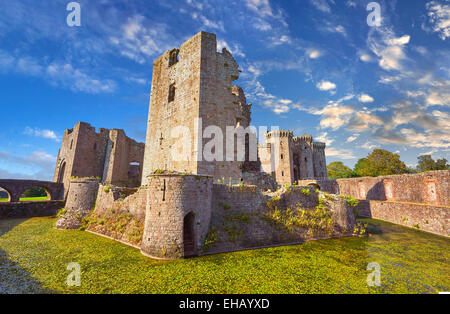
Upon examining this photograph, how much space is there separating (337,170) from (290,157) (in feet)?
124

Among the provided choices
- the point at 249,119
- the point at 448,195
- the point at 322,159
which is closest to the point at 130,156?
the point at 249,119

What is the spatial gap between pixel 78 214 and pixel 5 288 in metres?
8.85

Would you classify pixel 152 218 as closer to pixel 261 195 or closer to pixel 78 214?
pixel 261 195

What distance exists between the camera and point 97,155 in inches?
1056

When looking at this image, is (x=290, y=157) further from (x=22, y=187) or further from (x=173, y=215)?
(x=22, y=187)

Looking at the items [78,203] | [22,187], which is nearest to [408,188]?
[78,203]

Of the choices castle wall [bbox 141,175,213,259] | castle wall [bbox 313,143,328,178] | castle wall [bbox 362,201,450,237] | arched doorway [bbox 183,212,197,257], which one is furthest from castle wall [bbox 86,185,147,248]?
castle wall [bbox 313,143,328,178]

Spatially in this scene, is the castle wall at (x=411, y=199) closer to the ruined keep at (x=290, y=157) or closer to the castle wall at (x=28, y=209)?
the ruined keep at (x=290, y=157)

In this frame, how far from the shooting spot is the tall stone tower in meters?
12.3

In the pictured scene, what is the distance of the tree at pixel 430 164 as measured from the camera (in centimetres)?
3512

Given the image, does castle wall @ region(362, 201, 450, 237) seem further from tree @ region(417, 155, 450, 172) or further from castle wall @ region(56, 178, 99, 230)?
tree @ region(417, 155, 450, 172)

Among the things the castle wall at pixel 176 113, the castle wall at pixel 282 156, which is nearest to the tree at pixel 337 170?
the castle wall at pixel 282 156

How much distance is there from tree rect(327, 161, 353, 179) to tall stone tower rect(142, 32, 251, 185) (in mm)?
57480

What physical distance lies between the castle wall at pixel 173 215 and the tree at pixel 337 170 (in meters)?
63.1
